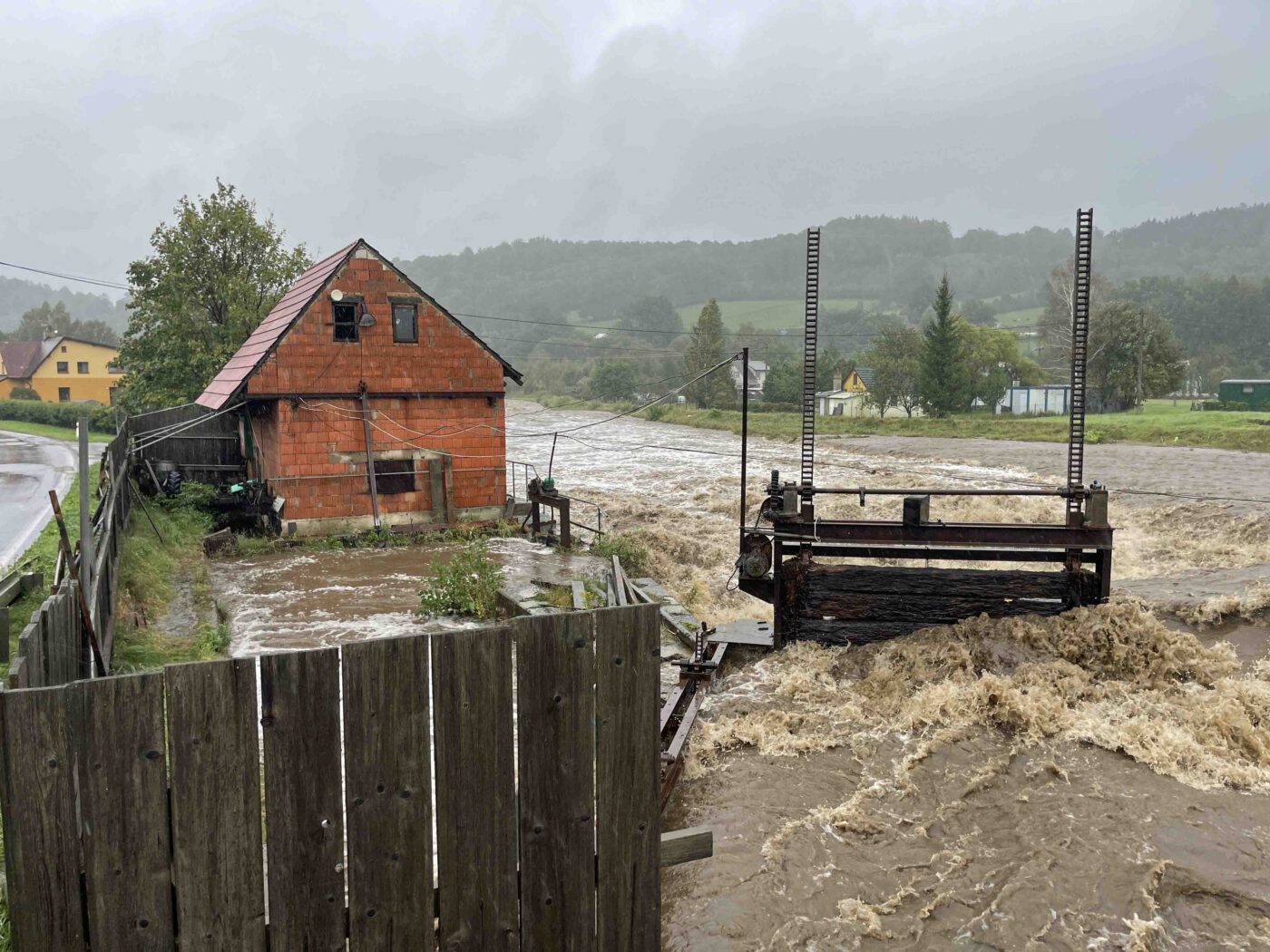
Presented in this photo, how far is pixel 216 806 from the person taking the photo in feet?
8.48

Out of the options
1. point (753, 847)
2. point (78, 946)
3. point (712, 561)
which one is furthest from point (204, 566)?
point (78, 946)

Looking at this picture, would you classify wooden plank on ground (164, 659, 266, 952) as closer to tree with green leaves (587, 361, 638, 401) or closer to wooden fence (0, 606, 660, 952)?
wooden fence (0, 606, 660, 952)

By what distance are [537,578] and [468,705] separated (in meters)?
13.3

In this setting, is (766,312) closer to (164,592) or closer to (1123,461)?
(1123,461)

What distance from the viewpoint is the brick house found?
20.1m

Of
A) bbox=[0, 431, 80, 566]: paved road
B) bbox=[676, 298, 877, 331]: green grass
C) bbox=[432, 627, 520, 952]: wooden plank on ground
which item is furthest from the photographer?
bbox=[676, 298, 877, 331]: green grass

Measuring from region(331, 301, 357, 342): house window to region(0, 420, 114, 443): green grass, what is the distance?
2350cm

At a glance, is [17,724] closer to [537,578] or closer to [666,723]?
[666,723]

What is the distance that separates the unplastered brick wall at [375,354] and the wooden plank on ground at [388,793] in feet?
60.2

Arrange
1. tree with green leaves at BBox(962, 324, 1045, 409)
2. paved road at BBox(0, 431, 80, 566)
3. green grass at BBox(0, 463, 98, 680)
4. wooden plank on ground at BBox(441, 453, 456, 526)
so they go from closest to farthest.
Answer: green grass at BBox(0, 463, 98, 680), paved road at BBox(0, 431, 80, 566), wooden plank on ground at BBox(441, 453, 456, 526), tree with green leaves at BBox(962, 324, 1045, 409)

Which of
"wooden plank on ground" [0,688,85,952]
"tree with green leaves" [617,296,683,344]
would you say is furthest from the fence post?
"tree with green leaves" [617,296,683,344]

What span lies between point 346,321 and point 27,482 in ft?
36.1

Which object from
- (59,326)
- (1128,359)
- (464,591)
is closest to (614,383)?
(1128,359)

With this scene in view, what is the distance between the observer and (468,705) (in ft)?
9.30
